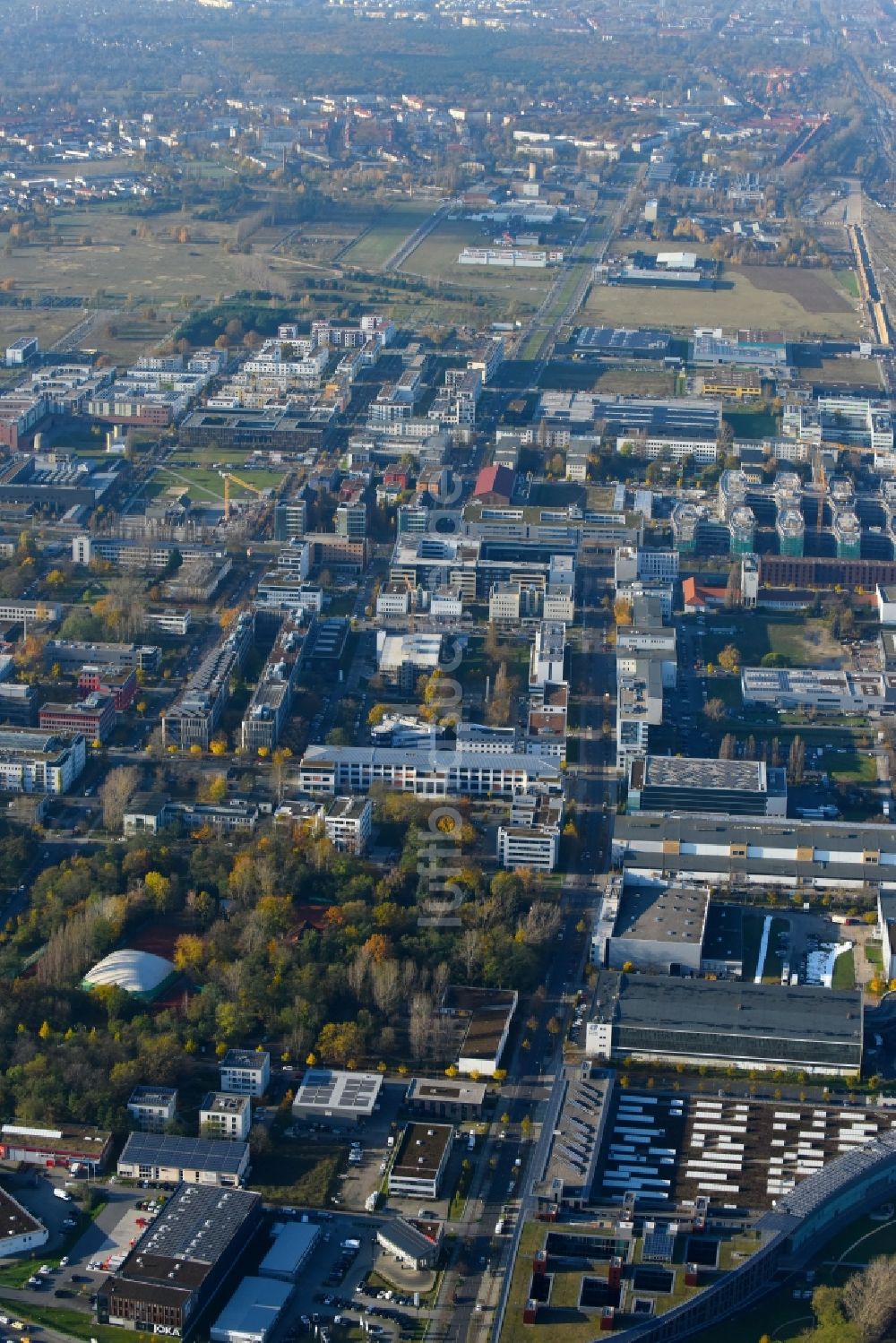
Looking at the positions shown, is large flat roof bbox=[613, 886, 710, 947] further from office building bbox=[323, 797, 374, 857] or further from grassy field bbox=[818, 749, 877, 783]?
grassy field bbox=[818, 749, 877, 783]

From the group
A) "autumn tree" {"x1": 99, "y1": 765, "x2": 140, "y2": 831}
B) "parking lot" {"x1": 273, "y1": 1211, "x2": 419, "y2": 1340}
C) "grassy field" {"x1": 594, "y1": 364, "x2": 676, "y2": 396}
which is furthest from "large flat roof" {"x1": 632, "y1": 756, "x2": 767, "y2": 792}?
"grassy field" {"x1": 594, "y1": 364, "x2": 676, "y2": 396}

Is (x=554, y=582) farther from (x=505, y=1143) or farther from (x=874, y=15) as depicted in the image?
(x=874, y=15)

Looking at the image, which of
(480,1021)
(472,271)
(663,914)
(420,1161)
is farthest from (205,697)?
(472,271)

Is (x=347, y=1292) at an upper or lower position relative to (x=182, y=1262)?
lower

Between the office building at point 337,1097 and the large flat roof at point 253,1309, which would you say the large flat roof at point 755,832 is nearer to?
the office building at point 337,1097

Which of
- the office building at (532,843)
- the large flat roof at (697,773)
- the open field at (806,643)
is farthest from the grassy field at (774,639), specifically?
the office building at (532,843)

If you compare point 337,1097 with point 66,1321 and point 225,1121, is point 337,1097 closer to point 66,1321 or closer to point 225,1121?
point 225,1121
